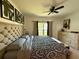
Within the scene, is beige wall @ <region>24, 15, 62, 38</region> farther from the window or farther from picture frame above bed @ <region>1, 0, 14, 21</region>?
picture frame above bed @ <region>1, 0, 14, 21</region>

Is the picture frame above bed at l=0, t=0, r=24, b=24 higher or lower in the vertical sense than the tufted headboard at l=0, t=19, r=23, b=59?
higher

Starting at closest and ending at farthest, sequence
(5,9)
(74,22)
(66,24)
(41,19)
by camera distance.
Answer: (5,9) < (74,22) < (66,24) < (41,19)

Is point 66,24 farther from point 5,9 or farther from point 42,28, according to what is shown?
point 5,9

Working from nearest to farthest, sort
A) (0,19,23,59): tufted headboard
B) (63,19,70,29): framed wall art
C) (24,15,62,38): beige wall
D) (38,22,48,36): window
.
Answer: (0,19,23,59): tufted headboard
(63,19,70,29): framed wall art
(24,15,62,38): beige wall
(38,22,48,36): window

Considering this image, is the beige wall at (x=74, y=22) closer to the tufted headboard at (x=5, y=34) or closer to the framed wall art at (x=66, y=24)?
the framed wall art at (x=66, y=24)

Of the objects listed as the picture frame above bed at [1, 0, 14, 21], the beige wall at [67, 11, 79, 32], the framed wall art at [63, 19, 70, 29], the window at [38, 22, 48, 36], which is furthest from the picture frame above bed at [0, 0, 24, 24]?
the framed wall art at [63, 19, 70, 29]

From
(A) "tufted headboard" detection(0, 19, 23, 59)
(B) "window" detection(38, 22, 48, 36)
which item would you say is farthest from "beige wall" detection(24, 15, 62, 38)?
(A) "tufted headboard" detection(0, 19, 23, 59)

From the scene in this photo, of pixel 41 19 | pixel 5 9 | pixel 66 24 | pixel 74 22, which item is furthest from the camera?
pixel 41 19

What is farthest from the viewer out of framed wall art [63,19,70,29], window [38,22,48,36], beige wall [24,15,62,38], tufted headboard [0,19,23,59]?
window [38,22,48,36]

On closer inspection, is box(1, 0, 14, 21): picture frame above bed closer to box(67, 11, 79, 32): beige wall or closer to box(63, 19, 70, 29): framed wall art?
box(67, 11, 79, 32): beige wall

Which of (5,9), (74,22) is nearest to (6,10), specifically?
(5,9)

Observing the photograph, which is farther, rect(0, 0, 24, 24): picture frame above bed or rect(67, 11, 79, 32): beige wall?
rect(67, 11, 79, 32): beige wall

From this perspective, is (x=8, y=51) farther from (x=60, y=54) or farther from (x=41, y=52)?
(x=60, y=54)

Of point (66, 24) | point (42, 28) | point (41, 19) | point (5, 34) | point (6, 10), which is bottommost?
point (5, 34)
